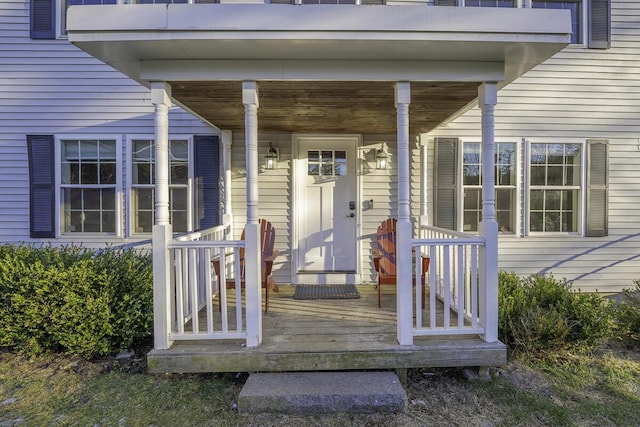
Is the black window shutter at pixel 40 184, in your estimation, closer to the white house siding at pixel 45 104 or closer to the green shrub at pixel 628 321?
the white house siding at pixel 45 104

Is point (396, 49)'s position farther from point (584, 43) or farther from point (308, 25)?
point (584, 43)

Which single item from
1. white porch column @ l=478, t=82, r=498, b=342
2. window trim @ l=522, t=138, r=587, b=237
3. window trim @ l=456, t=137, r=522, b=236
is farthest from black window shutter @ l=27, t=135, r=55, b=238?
window trim @ l=522, t=138, r=587, b=237

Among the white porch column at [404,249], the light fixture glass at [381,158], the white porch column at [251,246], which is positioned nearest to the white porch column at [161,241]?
the white porch column at [251,246]

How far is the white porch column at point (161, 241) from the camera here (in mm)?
2752

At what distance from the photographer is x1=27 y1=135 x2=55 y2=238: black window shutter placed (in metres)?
4.71

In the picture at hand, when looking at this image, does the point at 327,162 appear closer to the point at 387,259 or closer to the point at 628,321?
the point at 387,259

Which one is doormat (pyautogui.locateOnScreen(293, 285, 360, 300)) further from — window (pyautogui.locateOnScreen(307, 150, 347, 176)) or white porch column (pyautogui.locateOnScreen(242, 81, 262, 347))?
window (pyautogui.locateOnScreen(307, 150, 347, 176))

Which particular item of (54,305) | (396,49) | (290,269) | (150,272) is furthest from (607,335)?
(54,305)

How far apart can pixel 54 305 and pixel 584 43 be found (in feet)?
22.3

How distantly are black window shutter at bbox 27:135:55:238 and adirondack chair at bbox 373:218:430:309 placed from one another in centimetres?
420

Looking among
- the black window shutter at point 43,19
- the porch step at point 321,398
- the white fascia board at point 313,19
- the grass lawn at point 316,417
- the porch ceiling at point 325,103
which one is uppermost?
the black window shutter at point 43,19

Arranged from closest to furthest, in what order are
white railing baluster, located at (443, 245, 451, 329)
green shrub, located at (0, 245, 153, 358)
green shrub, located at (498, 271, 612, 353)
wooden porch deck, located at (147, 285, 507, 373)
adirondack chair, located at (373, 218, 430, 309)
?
1. wooden porch deck, located at (147, 285, 507, 373)
2. white railing baluster, located at (443, 245, 451, 329)
3. green shrub, located at (0, 245, 153, 358)
4. green shrub, located at (498, 271, 612, 353)
5. adirondack chair, located at (373, 218, 430, 309)

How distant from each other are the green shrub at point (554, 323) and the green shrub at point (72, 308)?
3172 mm

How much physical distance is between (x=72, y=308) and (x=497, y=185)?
4.99m
